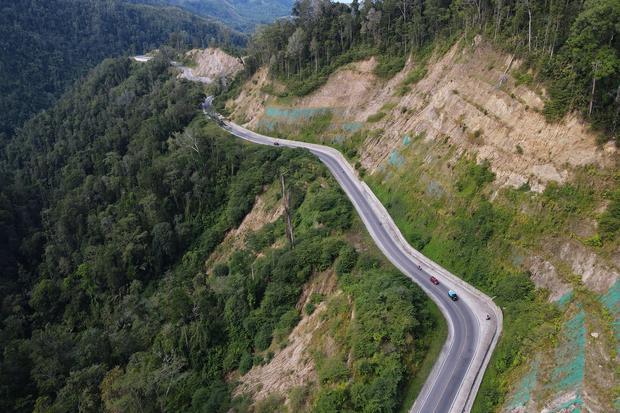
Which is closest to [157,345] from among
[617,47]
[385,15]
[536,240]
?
[536,240]

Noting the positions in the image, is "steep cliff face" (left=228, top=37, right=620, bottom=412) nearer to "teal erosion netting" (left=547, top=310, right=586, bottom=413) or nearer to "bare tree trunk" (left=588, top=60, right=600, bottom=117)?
"teal erosion netting" (left=547, top=310, right=586, bottom=413)

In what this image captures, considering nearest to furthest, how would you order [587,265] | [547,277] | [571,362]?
[571,362]
[587,265]
[547,277]

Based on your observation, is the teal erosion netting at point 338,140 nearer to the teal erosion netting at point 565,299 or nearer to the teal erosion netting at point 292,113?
the teal erosion netting at point 292,113

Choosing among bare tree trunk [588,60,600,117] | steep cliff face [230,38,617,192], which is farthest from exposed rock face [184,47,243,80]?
bare tree trunk [588,60,600,117]

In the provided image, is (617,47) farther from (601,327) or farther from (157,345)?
(157,345)

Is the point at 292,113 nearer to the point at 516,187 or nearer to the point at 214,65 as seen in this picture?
the point at 516,187

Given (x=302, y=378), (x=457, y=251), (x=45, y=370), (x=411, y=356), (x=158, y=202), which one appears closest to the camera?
(x=411, y=356)

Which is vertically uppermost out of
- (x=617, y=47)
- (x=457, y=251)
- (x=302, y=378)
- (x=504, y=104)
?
(x=617, y=47)

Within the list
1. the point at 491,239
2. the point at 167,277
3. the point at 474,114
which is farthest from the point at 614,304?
the point at 167,277
